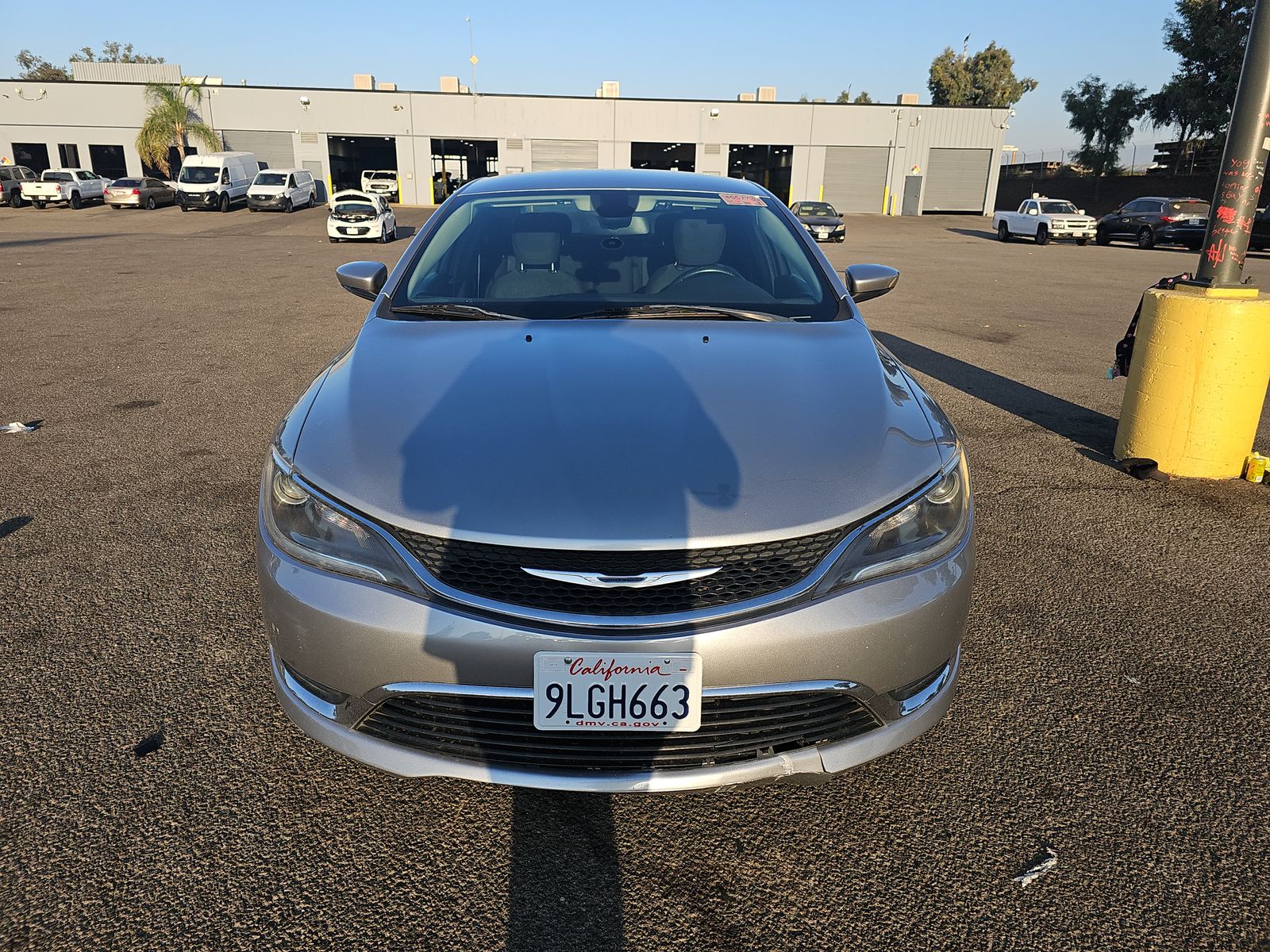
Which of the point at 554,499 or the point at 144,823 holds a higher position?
the point at 554,499

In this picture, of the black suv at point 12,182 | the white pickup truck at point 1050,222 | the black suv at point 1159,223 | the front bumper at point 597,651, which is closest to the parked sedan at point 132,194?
the black suv at point 12,182

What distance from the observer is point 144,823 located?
2.16 meters

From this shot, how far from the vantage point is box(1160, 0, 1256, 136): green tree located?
1681 inches

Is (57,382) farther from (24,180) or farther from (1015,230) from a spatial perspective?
(24,180)

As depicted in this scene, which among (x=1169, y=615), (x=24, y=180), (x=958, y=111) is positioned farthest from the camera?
(x=958, y=111)

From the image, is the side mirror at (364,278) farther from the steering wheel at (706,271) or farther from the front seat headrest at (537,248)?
the steering wheel at (706,271)

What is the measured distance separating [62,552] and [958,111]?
53355mm

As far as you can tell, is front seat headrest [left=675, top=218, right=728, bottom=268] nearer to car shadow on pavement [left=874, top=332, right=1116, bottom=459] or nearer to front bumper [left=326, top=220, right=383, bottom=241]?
car shadow on pavement [left=874, top=332, right=1116, bottom=459]

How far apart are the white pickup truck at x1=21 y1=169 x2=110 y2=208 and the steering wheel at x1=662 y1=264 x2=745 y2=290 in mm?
42123

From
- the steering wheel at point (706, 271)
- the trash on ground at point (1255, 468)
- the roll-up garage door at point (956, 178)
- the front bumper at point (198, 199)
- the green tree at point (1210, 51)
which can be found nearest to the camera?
the steering wheel at point (706, 271)

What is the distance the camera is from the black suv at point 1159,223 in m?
26.6

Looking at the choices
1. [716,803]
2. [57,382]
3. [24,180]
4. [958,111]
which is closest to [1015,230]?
[958,111]

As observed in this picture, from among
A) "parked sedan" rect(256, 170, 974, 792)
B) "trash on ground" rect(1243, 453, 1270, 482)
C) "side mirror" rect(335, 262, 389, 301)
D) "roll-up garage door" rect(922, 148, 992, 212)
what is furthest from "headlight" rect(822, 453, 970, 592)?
"roll-up garage door" rect(922, 148, 992, 212)

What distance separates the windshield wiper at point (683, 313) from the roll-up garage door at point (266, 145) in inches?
1975
